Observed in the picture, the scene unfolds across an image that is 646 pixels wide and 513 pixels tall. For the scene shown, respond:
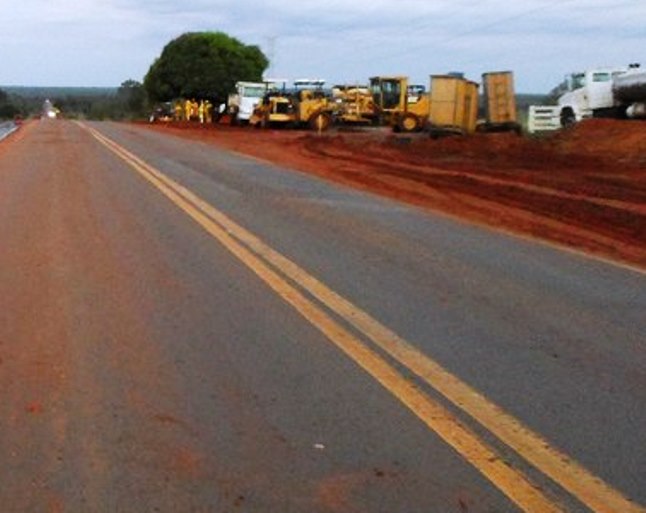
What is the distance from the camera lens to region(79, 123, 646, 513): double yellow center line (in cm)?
536

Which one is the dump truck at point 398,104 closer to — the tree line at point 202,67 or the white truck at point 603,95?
the white truck at point 603,95

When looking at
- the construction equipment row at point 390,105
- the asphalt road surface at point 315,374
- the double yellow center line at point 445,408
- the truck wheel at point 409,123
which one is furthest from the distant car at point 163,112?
the double yellow center line at point 445,408

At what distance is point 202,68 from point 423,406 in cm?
9621

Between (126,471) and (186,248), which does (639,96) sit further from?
(126,471)

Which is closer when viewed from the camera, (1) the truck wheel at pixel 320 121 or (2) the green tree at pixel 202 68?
(1) the truck wheel at pixel 320 121

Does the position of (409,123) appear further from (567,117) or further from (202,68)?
(202,68)

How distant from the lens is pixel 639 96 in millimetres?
40500

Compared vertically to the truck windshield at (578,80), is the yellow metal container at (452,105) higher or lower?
lower

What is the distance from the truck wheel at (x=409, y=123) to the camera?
5247 centimetres

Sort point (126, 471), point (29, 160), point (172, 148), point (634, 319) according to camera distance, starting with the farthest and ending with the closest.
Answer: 1. point (172, 148)
2. point (29, 160)
3. point (634, 319)
4. point (126, 471)

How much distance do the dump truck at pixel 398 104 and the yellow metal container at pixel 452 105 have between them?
5.65 metres

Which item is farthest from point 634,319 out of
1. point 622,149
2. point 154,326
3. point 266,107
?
point 266,107


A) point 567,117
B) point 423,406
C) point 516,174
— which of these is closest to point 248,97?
point 567,117

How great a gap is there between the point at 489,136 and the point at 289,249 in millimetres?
29427
